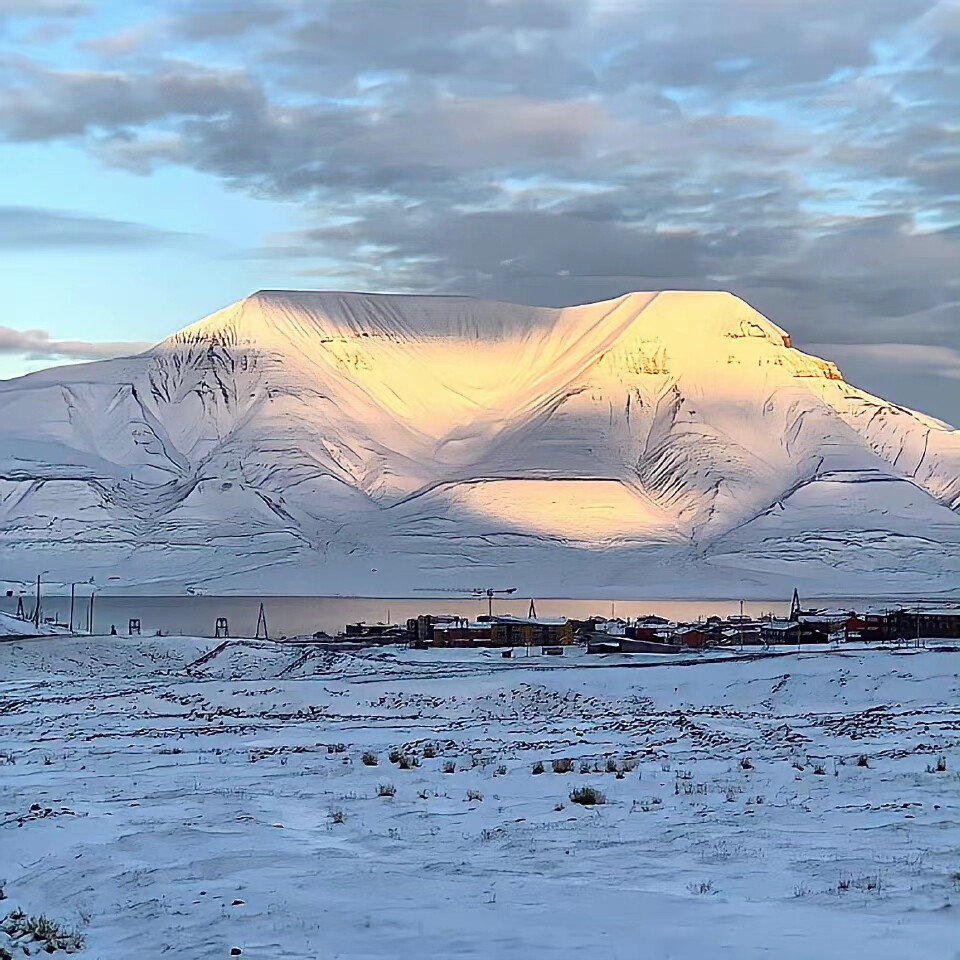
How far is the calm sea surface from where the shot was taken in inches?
4687

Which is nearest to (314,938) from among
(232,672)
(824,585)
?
(232,672)

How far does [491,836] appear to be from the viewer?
42.3ft

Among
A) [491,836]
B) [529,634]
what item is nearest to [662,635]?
[529,634]

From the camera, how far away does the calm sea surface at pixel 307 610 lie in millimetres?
119050

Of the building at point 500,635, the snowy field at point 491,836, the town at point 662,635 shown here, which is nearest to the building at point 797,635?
the town at point 662,635

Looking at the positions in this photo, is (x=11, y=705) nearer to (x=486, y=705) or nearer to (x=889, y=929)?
(x=486, y=705)

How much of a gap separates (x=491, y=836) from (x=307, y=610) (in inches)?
5873

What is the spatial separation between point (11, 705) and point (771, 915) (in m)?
26.2

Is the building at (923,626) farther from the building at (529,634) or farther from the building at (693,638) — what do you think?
the building at (529,634)

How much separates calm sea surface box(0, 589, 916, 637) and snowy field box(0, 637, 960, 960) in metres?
82.9

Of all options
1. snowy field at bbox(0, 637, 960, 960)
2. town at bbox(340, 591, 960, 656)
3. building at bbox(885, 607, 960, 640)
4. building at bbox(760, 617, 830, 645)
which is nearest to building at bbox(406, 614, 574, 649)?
town at bbox(340, 591, 960, 656)

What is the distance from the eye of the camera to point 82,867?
38.9 ft

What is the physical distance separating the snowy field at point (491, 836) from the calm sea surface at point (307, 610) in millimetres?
82904

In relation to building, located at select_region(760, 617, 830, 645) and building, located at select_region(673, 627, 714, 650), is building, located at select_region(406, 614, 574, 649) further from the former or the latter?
building, located at select_region(760, 617, 830, 645)
